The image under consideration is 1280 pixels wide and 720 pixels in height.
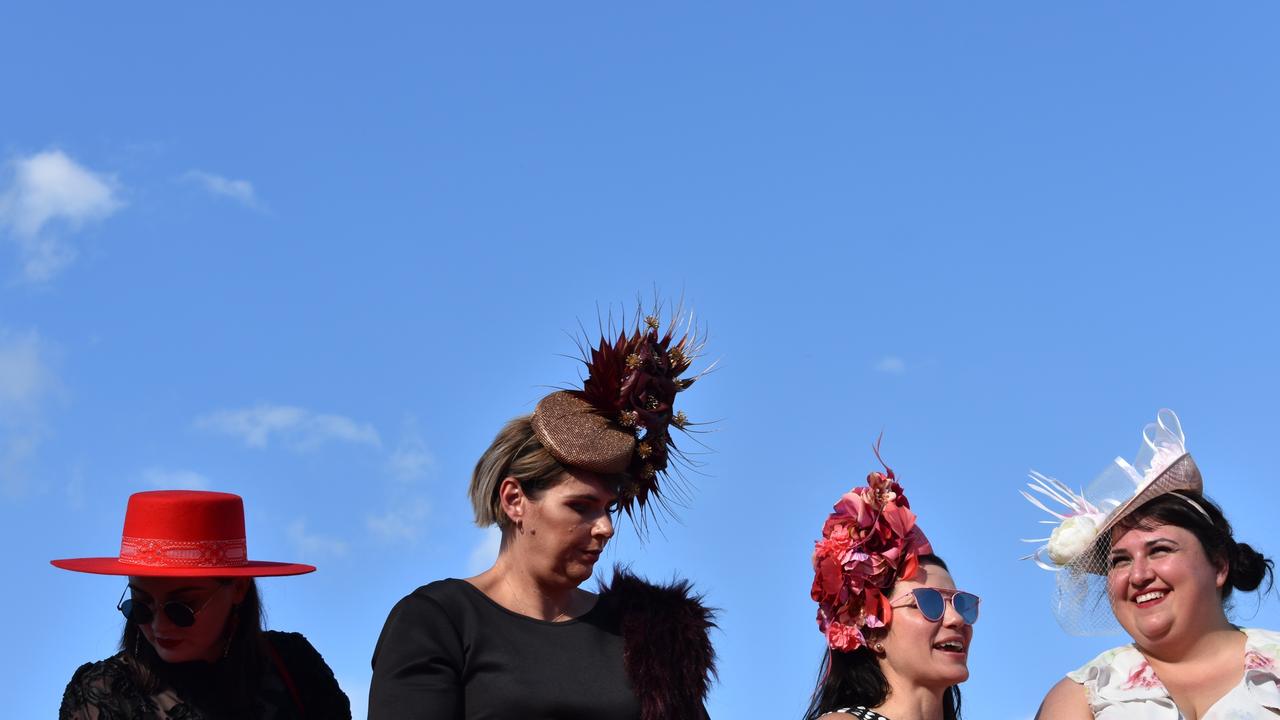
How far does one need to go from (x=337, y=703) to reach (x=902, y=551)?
235cm

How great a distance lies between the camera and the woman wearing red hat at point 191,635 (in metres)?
5.50

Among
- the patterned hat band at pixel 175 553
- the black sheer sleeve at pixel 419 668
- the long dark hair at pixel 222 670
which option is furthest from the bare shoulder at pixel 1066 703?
the patterned hat band at pixel 175 553

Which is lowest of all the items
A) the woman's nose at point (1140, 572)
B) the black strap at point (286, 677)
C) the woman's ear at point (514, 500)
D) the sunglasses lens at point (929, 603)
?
the black strap at point (286, 677)

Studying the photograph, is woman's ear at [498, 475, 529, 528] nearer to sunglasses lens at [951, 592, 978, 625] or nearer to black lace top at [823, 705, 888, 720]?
black lace top at [823, 705, 888, 720]

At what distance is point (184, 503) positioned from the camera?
5.80 metres

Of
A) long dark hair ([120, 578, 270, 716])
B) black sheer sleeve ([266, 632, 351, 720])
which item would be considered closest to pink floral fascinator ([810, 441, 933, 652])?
black sheer sleeve ([266, 632, 351, 720])

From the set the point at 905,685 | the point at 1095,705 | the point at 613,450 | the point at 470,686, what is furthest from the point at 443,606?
the point at 1095,705

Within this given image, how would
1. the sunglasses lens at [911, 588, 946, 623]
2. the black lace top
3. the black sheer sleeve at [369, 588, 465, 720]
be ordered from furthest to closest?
the sunglasses lens at [911, 588, 946, 623], the black lace top, the black sheer sleeve at [369, 588, 465, 720]

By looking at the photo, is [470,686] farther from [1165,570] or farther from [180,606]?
[1165,570]

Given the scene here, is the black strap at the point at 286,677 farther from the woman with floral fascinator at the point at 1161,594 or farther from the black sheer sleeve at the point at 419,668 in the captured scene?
the woman with floral fascinator at the point at 1161,594

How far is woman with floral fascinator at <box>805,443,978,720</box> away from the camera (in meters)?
5.50

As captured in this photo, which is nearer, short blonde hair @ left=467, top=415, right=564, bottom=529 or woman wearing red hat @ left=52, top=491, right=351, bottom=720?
woman wearing red hat @ left=52, top=491, right=351, bottom=720

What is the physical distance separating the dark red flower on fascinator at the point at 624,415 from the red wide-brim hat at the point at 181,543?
4.11 ft

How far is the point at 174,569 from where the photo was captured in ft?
18.2
